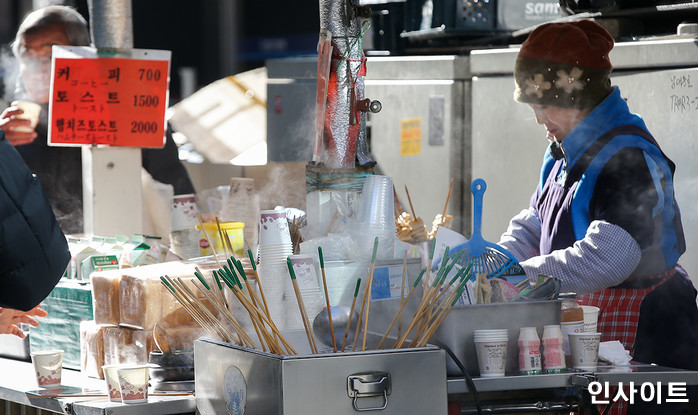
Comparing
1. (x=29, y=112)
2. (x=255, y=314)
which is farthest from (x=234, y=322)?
(x=29, y=112)

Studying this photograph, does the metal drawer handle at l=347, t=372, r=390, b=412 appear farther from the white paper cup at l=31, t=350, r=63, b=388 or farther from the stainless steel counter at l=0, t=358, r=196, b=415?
the white paper cup at l=31, t=350, r=63, b=388

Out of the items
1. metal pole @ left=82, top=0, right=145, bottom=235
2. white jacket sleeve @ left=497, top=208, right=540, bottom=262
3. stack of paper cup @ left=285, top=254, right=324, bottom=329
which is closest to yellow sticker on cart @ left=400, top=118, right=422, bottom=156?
white jacket sleeve @ left=497, top=208, right=540, bottom=262

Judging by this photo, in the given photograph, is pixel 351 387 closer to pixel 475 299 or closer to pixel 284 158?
pixel 475 299

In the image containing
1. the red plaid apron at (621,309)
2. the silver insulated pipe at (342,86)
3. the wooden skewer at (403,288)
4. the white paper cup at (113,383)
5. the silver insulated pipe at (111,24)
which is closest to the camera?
the wooden skewer at (403,288)

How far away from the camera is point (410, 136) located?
5.21m

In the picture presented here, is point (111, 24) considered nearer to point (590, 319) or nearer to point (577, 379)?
point (590, 319)

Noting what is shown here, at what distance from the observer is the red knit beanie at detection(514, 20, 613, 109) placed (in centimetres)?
306

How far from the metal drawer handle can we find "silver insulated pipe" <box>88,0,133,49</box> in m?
1.85

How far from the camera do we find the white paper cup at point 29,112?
3.69 m

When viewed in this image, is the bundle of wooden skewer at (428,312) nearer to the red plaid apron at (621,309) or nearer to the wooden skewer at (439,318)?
the wooden skewer at (439,318)

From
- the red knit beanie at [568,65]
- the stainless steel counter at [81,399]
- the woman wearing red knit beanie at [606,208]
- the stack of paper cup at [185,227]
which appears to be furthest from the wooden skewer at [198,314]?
the red knit beanie at [568,65]

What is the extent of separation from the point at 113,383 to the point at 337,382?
606mm

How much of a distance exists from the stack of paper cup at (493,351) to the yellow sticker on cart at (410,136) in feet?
10.2

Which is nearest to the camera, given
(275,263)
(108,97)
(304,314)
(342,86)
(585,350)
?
(304,314)
